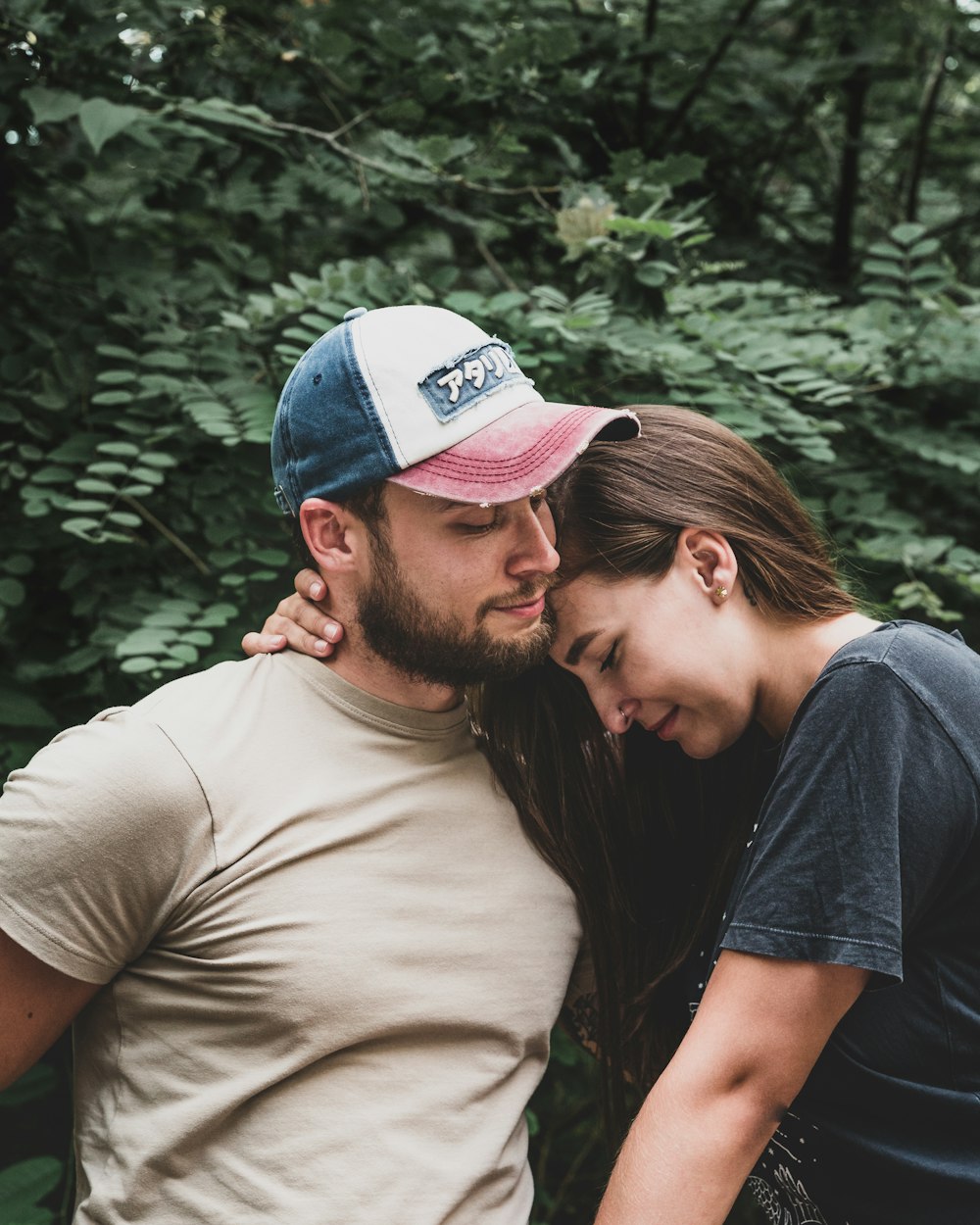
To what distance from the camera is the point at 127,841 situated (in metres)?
1.31

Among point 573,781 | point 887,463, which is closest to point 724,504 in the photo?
point 573,781

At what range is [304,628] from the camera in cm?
166

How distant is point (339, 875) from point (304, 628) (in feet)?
1.30

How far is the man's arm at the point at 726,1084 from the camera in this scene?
1292 mm

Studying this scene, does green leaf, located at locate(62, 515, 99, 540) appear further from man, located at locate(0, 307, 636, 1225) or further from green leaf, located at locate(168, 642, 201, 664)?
man, located at locate(0, 307, 636, 1225)

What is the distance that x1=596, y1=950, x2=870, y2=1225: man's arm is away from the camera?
1292 mm

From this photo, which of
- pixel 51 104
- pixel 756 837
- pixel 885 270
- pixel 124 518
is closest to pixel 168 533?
pixel 124 518

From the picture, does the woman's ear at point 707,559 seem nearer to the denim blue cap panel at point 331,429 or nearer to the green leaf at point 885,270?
the denim blue cap panel at point 331,429

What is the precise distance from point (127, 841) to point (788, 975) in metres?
0.82

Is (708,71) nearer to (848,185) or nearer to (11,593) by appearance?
(848,185)

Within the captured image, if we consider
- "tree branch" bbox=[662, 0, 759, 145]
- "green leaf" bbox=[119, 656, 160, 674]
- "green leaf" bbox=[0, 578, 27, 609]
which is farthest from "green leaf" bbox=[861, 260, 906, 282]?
"green leaf" bbox=[0, 578, 27, 609]

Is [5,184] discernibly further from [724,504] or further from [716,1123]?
[716,1123]

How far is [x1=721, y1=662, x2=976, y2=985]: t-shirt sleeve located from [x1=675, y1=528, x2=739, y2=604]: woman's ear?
31cm

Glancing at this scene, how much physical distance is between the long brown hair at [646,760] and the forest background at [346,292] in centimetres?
Result: 53
